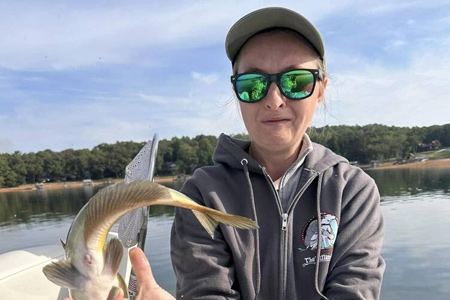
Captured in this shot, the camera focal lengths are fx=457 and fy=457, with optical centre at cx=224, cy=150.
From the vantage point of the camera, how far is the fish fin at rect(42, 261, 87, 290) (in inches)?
55.8

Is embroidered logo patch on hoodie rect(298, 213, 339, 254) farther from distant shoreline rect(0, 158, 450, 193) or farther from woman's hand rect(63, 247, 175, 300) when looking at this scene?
distant shoreline rect(0, 158, 450, 193)

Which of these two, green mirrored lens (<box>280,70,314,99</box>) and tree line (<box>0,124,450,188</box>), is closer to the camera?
Result: green mirrored lens (<box>280,70,314,99</box>)

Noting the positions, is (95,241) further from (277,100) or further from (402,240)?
(402,240)

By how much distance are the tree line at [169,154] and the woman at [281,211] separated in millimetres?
55951

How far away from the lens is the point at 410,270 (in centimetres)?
1522

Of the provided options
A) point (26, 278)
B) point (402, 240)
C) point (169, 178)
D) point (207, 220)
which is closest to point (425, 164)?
point (169, 178)

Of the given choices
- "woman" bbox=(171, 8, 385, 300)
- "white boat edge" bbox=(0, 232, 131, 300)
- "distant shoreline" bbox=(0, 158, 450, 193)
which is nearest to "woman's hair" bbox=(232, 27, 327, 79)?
"woman" bbox=(171, 8, 385, 300)

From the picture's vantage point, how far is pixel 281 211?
239 centimetres

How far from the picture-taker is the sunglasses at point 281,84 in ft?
7.41

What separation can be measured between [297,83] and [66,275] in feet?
4.62

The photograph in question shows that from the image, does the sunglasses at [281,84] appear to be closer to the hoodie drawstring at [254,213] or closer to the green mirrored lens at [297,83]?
the green mirrored lens at [297,83]

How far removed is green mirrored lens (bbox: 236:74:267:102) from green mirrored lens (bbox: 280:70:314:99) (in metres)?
0.10

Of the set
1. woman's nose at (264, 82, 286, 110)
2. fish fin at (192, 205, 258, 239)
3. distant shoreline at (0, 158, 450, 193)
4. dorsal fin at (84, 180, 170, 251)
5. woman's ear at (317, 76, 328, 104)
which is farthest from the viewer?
distant shoreline at (0, 158, 450, 193)

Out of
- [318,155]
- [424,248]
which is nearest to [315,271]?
[318,155]
